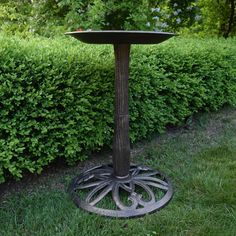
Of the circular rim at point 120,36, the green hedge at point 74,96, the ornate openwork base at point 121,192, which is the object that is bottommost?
the ornate openwork base at point 121,192

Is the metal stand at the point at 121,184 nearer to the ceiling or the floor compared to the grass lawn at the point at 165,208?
nearer to the ceiling

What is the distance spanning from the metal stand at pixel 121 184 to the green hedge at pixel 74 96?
12.9 inches

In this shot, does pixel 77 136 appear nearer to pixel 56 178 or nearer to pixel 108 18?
pixel 56 178

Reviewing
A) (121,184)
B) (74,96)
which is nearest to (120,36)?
(74,96)

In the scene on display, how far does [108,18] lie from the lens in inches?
223

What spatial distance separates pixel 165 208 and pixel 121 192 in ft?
1.26

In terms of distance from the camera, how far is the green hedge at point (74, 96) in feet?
7.88

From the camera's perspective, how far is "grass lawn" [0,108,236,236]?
2.16 m

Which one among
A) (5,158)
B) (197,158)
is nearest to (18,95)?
(5,158)

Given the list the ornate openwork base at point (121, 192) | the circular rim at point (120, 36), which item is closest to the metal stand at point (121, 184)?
the ornate openwork base at point (121, 192)

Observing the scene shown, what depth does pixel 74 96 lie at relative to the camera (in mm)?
2699

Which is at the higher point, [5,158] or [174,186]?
[5,158]

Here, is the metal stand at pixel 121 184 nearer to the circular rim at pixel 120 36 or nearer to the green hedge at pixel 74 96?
the circular rim at pixel 120 36

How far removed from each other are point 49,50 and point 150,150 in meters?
1.46
